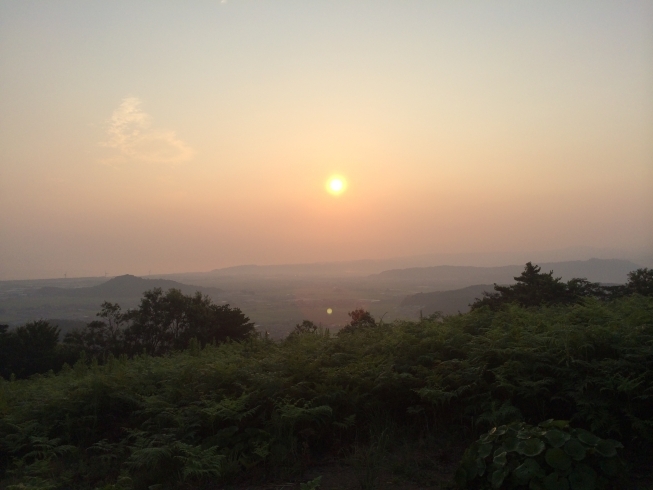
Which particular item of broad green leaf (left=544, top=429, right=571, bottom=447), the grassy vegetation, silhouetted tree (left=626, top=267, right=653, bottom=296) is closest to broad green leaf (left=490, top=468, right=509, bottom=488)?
broad green leaf (left=544, top=429, right=571, bottom=447)

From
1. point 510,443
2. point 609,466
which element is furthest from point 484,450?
point 609,466

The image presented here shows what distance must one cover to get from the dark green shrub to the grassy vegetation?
3.15 ft

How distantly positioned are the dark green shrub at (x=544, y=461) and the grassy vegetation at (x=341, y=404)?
0.96 metres

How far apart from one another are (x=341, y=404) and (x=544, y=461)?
3.10 metres

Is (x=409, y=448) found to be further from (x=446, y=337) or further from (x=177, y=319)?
(x=177, y=319)

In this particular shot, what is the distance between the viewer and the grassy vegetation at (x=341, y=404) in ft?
18.8

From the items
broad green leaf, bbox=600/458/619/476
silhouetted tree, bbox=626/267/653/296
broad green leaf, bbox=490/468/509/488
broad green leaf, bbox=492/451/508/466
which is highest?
silhouetted tree, bbox=626/267/653/296

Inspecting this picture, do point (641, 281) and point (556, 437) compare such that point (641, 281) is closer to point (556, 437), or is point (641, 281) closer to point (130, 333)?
point (556, 437)

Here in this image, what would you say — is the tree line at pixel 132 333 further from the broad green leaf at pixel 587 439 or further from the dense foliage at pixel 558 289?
the broad green leaf at pixel 587 439

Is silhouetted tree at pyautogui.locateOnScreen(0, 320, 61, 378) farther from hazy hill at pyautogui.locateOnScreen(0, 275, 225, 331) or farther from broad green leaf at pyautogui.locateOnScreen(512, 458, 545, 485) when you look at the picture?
hazy hill at pyautogui.locateOnScreen(0, 275, 225, 331)

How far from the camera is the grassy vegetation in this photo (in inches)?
226

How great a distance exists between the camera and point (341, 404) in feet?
22.5

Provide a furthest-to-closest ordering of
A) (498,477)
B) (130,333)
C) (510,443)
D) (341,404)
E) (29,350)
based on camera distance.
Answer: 1. (130,333)
2. (29,350)
3. (341,404)
4. (510,443)
5. (498,477)

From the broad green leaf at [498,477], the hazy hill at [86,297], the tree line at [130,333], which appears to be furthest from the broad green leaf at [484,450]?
the hazy hill at [86,297]
